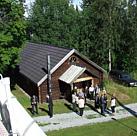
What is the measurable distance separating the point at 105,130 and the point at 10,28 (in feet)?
41.1

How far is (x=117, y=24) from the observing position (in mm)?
42344

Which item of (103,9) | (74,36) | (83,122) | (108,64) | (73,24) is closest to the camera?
(83,122)

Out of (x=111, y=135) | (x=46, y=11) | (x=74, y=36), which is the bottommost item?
(x=111, y=135)

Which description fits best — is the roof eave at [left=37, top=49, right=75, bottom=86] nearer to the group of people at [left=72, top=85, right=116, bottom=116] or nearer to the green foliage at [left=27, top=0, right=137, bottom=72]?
the group of people at [left=72, top=85, right=116, bottom=116]

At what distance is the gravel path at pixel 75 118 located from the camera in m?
21.2

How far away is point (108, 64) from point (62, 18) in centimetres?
1860

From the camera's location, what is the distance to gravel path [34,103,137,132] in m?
21.2

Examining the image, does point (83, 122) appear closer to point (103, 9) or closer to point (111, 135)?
point (111, 135)

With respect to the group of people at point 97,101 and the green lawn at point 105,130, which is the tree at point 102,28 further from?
the green lawn at point 105,130

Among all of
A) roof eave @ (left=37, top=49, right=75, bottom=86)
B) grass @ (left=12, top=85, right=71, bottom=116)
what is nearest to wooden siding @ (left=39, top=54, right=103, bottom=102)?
roof eave @ (left=37, top=49, right=75, bottom=86)

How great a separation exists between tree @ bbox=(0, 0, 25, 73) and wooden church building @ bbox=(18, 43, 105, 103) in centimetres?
260

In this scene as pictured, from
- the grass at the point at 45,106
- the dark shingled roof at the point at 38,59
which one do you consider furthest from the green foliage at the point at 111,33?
the grass at the point at 45,106

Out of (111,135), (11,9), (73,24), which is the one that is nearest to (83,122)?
(111,135)

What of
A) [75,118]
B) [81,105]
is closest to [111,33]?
[81,105]
